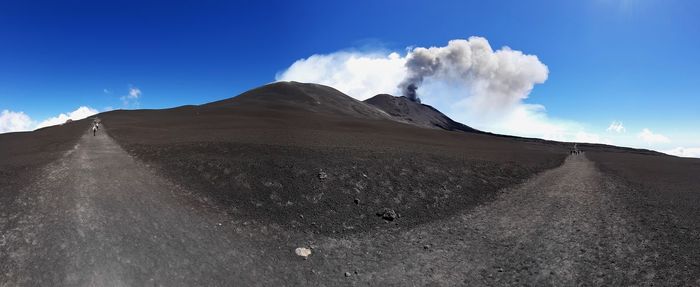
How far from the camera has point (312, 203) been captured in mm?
21453

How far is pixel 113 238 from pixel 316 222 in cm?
921

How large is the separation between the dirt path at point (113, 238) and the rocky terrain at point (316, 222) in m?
0.07

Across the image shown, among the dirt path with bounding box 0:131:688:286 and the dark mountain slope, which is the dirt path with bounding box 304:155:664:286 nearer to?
the dirt path with bounding box 0:131:688:286

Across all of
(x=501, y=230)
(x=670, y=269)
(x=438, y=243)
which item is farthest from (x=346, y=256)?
(x=670, y=269)

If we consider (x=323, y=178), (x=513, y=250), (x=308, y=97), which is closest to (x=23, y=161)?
(x=323, y=178)

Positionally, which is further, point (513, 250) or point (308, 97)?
point (308, 97)

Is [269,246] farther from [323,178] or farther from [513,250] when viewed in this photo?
[513,250]

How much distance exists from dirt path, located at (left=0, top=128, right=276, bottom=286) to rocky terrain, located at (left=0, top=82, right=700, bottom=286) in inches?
2.6

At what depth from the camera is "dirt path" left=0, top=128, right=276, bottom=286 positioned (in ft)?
40.7

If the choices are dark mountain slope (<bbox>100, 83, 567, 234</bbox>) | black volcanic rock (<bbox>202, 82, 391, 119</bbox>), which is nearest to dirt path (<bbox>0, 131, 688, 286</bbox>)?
dark mountain slope (<bbox>100, 83, 567, 234</bbox>)

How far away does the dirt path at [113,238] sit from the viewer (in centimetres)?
1239

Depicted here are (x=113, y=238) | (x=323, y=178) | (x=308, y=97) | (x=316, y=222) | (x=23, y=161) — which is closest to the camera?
(x=113, y=238)

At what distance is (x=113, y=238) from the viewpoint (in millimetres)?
14562

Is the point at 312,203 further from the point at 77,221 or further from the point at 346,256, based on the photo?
the point at 77,221
